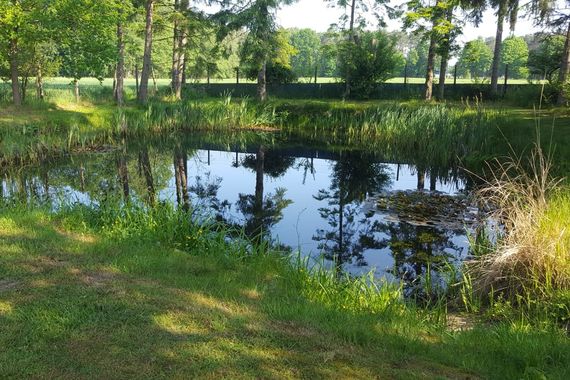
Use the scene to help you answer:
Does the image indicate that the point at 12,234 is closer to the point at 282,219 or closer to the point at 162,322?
the point at 162,322

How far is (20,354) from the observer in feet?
8.87

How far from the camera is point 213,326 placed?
10.3 ft

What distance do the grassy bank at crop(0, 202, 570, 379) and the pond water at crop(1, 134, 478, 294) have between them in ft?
4.75

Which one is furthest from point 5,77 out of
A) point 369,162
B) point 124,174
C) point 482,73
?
point 482,73

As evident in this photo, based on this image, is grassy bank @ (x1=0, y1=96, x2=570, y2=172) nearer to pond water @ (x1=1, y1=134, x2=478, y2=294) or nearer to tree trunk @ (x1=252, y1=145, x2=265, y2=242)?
pond water @ (x1=1, y1=134, x2=478, y2=294)

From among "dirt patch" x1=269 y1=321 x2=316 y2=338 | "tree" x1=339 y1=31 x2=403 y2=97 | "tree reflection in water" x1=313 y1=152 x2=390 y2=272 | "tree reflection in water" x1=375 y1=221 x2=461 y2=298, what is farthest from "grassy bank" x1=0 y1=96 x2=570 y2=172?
"dirt patch" x1=269 y1=321 x2=316 y2=338

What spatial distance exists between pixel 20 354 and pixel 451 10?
2156cm

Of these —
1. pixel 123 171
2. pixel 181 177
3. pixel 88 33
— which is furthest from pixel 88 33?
pixel 181 177

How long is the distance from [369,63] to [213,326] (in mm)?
21742

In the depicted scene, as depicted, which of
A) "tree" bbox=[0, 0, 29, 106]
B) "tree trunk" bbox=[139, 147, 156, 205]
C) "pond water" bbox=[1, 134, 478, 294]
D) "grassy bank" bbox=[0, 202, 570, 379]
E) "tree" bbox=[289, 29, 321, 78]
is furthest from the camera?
"tree" bbox=[289, 29, 321, 78]

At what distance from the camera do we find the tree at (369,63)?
22.9 m

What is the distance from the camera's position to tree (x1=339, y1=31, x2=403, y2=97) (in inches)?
902

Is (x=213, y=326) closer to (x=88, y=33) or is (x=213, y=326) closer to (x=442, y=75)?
(x=88, y=33)

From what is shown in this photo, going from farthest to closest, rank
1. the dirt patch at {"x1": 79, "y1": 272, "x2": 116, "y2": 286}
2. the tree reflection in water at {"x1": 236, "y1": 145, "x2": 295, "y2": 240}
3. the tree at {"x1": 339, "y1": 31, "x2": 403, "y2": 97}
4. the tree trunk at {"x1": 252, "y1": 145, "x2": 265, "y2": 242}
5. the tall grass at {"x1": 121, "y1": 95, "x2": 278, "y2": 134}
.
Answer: the tree at {"x1": 339, "y1": 31, "x2": 403, "y2": 97} → the tall grass at {"x1": 121, "y1": 95, "x2": 278, "y2": 134} → the tree reflection in water at {"x1": 236, "y1": 145, "x2": 295, "y2": 240} → the tree trunk at {"x1": 252, "y1": 145, "x2": 265, "y2": 242} → the dirt patch at {"x1": 79, "y1": 272, "x2": 116, "y2": 286}
